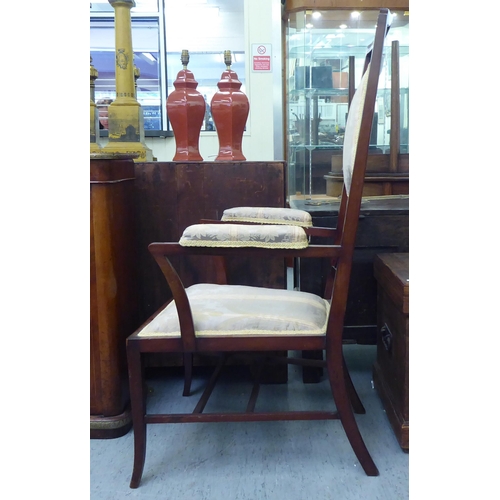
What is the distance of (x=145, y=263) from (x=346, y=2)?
1584 mm

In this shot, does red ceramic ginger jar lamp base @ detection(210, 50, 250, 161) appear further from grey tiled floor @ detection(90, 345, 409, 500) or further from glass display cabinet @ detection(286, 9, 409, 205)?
grey tiled floor @ detection(90, 345, 409, 500)

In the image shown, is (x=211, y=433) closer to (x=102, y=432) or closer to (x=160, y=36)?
(x=102, y=432)

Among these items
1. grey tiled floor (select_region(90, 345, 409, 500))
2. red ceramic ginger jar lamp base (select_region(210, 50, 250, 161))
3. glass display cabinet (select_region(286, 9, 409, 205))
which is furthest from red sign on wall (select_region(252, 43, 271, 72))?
grey tiled floor (select_region(90, 345, 409, 500))

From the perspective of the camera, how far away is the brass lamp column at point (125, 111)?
1905 mm

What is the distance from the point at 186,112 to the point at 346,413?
1.13 metres

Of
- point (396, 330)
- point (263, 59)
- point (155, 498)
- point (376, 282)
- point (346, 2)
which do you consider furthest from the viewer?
point (263, 59)

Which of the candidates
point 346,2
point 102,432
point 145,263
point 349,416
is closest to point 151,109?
point 346,2

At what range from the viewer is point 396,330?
4.90 feet

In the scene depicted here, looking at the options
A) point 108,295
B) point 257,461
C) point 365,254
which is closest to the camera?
point 257,461

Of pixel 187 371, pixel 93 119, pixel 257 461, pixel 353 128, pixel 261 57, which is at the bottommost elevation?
pixel 257 461

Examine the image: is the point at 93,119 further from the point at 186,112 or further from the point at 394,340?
the point at 394,340

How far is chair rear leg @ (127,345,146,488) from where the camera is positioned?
123cm

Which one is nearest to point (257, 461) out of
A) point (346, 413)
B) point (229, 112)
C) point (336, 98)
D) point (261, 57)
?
point (346, 413)

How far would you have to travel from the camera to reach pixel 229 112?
1791 mm
